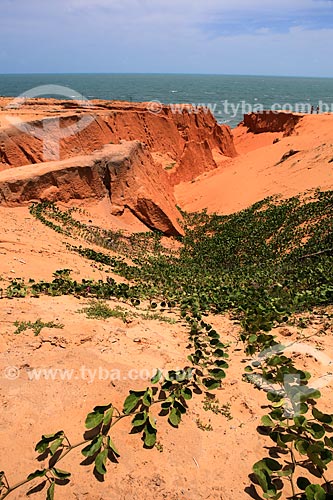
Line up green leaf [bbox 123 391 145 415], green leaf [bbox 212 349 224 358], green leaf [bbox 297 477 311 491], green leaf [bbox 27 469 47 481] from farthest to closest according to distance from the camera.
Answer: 1. green leaf [bbox 212 349 224 358]
2. green leaf [bbox 123 391 145 415]
3. green leaf [bbox 297 477 311 491]
4. green leaf [bbox 27 469 47 481]

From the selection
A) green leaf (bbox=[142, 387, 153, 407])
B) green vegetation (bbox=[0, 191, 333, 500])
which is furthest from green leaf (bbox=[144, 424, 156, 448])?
A: green leaf (bbox=[142, 387, 153, 407])

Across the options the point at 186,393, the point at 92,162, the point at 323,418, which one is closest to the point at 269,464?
the point at 323,418

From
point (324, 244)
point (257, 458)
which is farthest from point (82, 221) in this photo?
point (257, 458)

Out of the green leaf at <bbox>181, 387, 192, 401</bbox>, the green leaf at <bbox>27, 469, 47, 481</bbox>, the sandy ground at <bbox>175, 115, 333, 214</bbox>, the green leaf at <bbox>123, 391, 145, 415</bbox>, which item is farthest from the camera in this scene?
the sandy ground at <bbox>175, 115, 333, 214</bbox>

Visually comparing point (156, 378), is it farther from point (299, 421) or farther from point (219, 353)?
point (299, 421)

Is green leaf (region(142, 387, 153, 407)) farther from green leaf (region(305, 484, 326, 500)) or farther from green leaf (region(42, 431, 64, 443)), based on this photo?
green leaf (region(305, 484, 326, 500))

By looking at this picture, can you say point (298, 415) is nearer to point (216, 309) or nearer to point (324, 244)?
point (216, 309)
